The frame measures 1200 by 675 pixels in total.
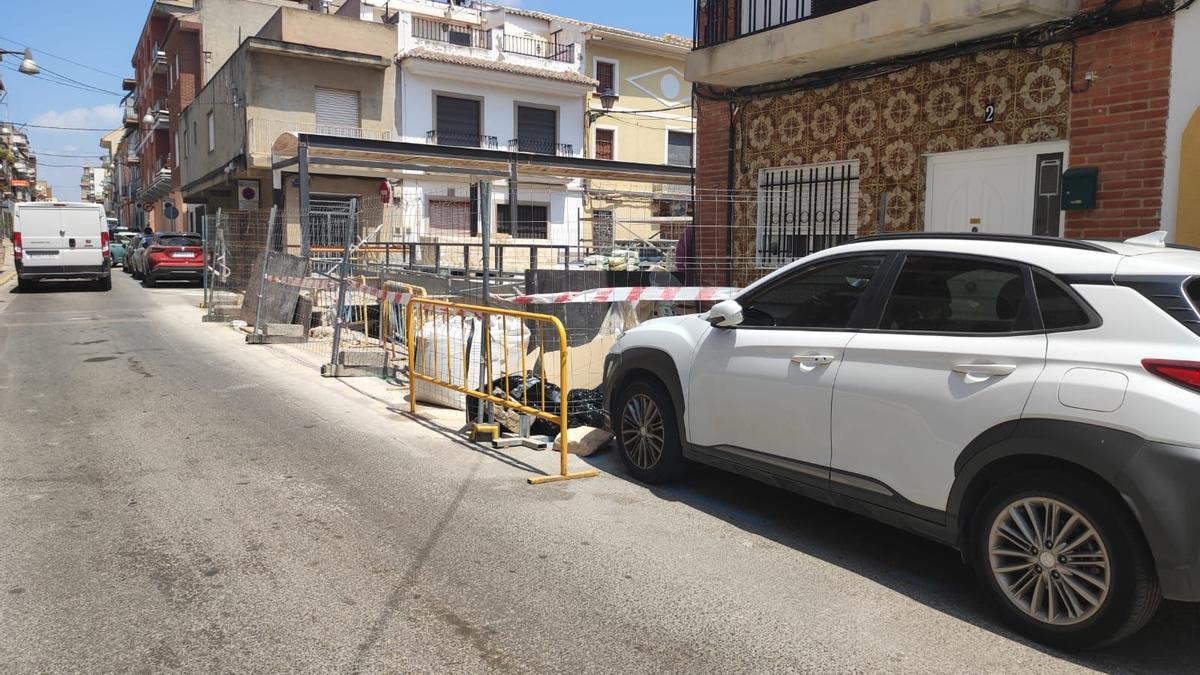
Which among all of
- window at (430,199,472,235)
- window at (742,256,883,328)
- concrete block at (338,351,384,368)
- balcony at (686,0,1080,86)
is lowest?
concrete block at (338,351,384,368)

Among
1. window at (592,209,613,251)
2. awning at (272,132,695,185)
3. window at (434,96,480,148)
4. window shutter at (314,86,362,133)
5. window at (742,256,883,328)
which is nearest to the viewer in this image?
window at (742,256,883,328)

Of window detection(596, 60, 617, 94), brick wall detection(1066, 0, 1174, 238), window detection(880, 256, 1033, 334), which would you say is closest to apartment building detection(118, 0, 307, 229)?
window detection(596, 60, 617, 94)

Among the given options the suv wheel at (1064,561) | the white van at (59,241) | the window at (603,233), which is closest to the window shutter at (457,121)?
the white van at (59,241)

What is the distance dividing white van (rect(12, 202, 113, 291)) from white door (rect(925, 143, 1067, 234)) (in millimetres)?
20885

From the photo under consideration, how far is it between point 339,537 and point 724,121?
8.26 m

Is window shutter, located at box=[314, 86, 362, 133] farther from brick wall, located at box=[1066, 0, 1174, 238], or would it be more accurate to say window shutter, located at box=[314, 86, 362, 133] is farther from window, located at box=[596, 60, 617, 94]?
brick wall, located at box=[1066, 0, 1174, 238]

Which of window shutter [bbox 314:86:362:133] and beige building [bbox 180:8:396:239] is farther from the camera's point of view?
window shutter [bbox 314:86:362:133]

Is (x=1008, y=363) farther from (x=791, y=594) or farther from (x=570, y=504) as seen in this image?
(x=570, y=504)

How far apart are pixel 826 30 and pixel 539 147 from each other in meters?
25.0

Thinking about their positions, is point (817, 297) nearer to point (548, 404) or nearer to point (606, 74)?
point (548, 404)

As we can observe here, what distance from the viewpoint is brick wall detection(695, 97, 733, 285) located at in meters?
11.4

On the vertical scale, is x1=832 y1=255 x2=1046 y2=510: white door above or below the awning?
below

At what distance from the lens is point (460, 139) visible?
31.0 meters

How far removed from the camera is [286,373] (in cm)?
1064
